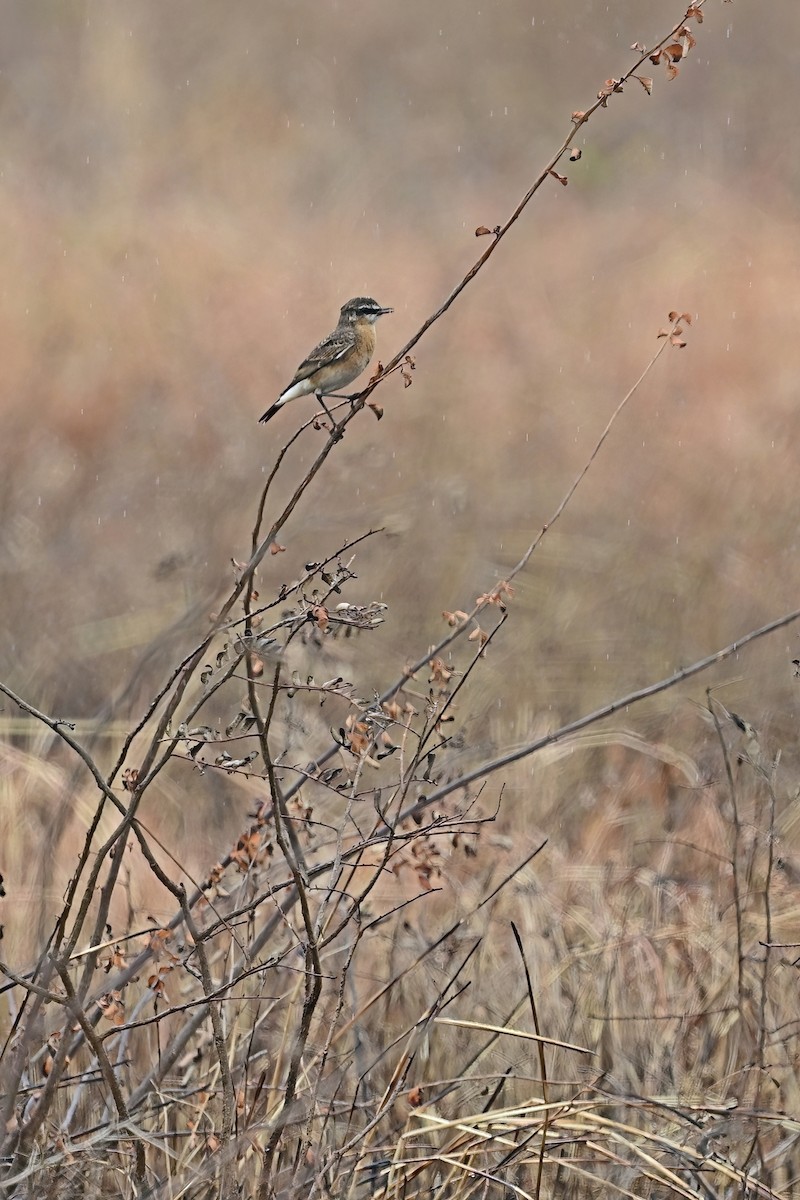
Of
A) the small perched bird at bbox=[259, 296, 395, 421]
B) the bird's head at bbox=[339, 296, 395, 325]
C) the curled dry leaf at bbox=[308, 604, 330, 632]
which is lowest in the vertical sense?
the curled dry leaf at bbox=[308, 604, 330, 632]

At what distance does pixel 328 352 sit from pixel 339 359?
0.08 ft

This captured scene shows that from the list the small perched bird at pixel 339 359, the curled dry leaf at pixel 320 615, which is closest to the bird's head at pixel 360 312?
the small perched bird at pixel 339 359

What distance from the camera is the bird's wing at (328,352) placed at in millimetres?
2129

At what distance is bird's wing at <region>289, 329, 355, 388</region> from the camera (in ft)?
6.98

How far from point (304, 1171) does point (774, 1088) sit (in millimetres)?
908

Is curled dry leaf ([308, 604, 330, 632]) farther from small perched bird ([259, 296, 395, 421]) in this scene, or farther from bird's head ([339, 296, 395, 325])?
bird's head ([339, 296, 395, 325])

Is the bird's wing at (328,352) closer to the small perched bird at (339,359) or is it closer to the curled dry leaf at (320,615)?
the small perched bird at (339,359)

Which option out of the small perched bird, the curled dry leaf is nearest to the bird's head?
the small perched bird

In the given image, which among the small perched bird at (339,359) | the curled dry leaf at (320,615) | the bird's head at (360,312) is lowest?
the curled dry leaf at (320,615)

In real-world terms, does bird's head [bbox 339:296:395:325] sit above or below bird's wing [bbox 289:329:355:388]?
above

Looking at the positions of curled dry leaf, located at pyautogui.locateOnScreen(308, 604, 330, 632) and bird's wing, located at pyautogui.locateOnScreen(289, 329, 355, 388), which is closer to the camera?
curled dry leaf, located at pyautogui.locateOnScreen(308, 604, 330, 632)

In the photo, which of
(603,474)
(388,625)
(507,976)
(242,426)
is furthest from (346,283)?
(507,976)

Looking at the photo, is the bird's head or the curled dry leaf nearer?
the curled dry leaf

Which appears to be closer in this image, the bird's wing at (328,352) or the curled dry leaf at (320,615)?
the curled dry leaf at (320,615)
